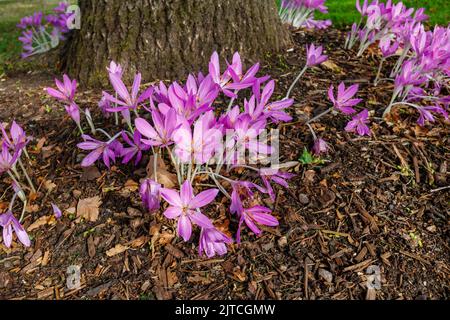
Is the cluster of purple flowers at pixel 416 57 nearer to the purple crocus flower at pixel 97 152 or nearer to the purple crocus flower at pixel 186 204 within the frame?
the purple crocus flower at pixel 186 204

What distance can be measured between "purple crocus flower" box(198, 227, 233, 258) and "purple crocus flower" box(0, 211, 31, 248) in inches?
32.9

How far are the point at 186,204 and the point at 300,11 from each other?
8.48 ft

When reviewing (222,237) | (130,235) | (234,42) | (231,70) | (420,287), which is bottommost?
(420,287)

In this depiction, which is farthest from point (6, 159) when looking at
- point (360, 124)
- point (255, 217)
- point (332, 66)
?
point (332, 66)

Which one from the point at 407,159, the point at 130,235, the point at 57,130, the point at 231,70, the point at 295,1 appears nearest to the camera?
the point at 231,70

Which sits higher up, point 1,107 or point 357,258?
point 1,107

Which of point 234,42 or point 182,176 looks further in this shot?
point 234,42

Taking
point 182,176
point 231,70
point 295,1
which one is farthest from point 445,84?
point 182,176

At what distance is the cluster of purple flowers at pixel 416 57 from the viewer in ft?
7.77

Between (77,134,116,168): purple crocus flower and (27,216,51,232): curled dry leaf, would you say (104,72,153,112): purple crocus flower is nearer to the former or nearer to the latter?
(77,134,116,168): purple crocus flower

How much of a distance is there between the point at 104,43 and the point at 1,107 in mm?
870
